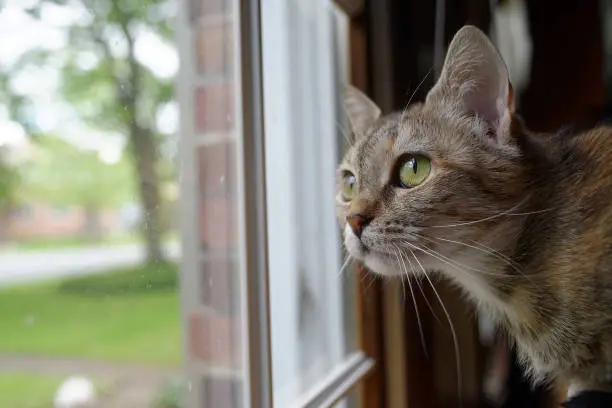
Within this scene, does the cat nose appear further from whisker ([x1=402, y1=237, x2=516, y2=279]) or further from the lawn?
the lawn

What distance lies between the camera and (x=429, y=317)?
3.34 ft

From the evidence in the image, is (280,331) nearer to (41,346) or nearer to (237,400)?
(237,400)

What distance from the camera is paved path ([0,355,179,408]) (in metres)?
0.58

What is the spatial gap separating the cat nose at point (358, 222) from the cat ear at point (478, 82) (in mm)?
195

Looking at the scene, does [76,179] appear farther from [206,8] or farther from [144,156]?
[206,8]

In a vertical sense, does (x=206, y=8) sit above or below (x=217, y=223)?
above

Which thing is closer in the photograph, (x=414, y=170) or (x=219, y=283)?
(x=414, y=170)

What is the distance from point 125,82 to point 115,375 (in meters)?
0.38

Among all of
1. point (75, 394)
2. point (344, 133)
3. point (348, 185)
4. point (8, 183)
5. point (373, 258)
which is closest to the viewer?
point (8, 183)

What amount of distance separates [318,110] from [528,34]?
80 centimetres

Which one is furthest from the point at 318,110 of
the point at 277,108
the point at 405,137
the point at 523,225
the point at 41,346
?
the point at 41,346

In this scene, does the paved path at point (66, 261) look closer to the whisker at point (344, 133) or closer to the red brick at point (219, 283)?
the red brick at point (219, 283)

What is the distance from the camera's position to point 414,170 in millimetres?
729

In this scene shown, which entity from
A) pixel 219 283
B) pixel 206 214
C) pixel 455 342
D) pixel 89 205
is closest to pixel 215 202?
pixel 206 214
